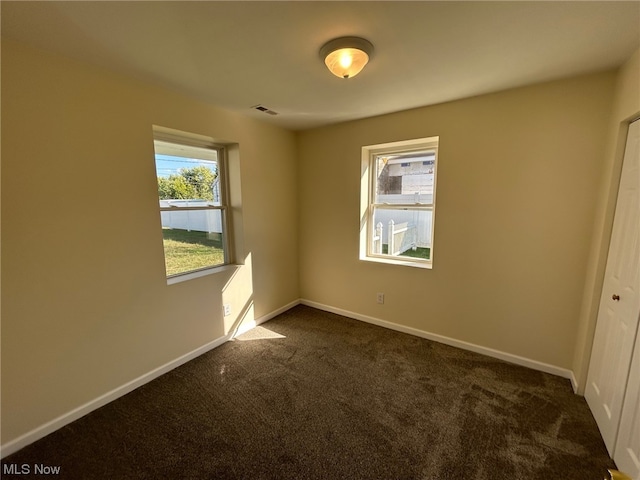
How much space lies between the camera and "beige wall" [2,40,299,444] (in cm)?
157

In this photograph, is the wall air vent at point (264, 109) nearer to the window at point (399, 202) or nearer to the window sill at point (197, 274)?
the window at point (399, 202)

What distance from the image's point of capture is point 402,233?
3.18 metres

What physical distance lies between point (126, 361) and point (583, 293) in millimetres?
3541

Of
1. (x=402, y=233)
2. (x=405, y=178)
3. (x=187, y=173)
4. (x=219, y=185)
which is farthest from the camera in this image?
(x=402, y=233)

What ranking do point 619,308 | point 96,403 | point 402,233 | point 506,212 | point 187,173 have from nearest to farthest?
point 619,308 → point 96,403 → point 506,212 → point 187,173 → point 402,233

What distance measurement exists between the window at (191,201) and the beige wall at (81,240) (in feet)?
0.67

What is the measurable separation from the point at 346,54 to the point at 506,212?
5.97 ft

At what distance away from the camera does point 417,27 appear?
1392 millimetres

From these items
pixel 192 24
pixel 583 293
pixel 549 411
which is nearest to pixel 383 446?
pixel 549 411

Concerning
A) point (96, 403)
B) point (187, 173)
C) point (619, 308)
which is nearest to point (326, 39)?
point (187, 173)

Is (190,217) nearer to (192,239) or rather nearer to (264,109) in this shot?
(192,239)

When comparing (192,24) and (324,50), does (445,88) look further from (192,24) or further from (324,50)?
(192,24)

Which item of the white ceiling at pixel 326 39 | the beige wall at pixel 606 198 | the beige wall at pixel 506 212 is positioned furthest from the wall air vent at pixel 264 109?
the beige wall at pixel 606 198

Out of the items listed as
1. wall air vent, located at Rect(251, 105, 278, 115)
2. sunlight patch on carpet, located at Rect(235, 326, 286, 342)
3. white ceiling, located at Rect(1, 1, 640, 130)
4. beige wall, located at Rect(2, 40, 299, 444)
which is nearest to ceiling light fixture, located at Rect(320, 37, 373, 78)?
white ceiling, located at Rect(1, 1, 640, 130)
